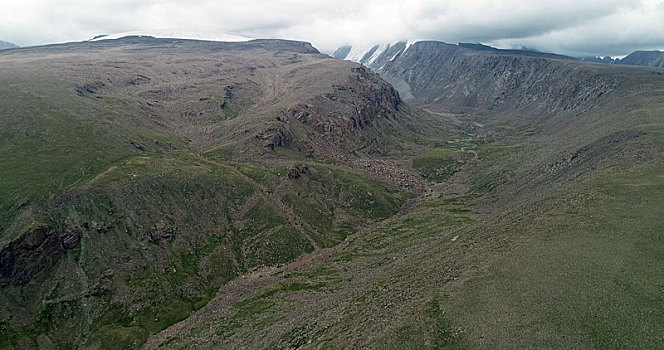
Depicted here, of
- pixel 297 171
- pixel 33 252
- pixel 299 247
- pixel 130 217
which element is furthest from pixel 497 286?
pixel 297 171

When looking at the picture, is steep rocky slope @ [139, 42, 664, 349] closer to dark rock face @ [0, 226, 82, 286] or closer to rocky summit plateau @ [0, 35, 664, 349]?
rocky summit plateau @ [0, 35, 664, 349]

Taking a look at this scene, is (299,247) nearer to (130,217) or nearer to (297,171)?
(297,171)

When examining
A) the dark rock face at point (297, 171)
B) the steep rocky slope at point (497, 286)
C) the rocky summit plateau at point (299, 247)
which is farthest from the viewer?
the dark rock face at point (297, 171)

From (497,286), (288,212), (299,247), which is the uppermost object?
(497,286)

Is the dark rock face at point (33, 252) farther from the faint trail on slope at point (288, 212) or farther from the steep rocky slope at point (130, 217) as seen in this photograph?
the faint trail on slope at point (288, 212)

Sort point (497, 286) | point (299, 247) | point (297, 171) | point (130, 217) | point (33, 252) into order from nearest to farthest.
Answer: point (497, 286) → point (33, 252) → point (130, 217) → point (299, 247) → point (297, 171)

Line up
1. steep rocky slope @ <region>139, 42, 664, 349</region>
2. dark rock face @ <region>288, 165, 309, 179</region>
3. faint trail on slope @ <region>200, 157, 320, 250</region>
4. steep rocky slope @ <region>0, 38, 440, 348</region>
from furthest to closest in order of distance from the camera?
dark rock face @ <region>288, 165, 309, 179</region>, faint trail on slope @ <region>200, 157, 320, 250</region>, steep rocky slope @ <region>0, 38, 440, 348</region>, steep rocky slope @ <region>139, 42, 664, 349</region>

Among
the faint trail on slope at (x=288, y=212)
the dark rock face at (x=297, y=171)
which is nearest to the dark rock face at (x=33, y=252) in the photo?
the faint trail on slope at (x=288, y=212)

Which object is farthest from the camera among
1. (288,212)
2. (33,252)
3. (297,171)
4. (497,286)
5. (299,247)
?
(297,171)

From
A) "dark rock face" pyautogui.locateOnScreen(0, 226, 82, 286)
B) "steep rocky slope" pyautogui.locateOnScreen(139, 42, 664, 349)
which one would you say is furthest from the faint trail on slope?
"dark rock face" pyautogui.locateOnScreen(0, 226, 82, 286)

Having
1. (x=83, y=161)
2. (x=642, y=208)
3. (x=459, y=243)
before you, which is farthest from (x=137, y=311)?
(x=642, y=208)
